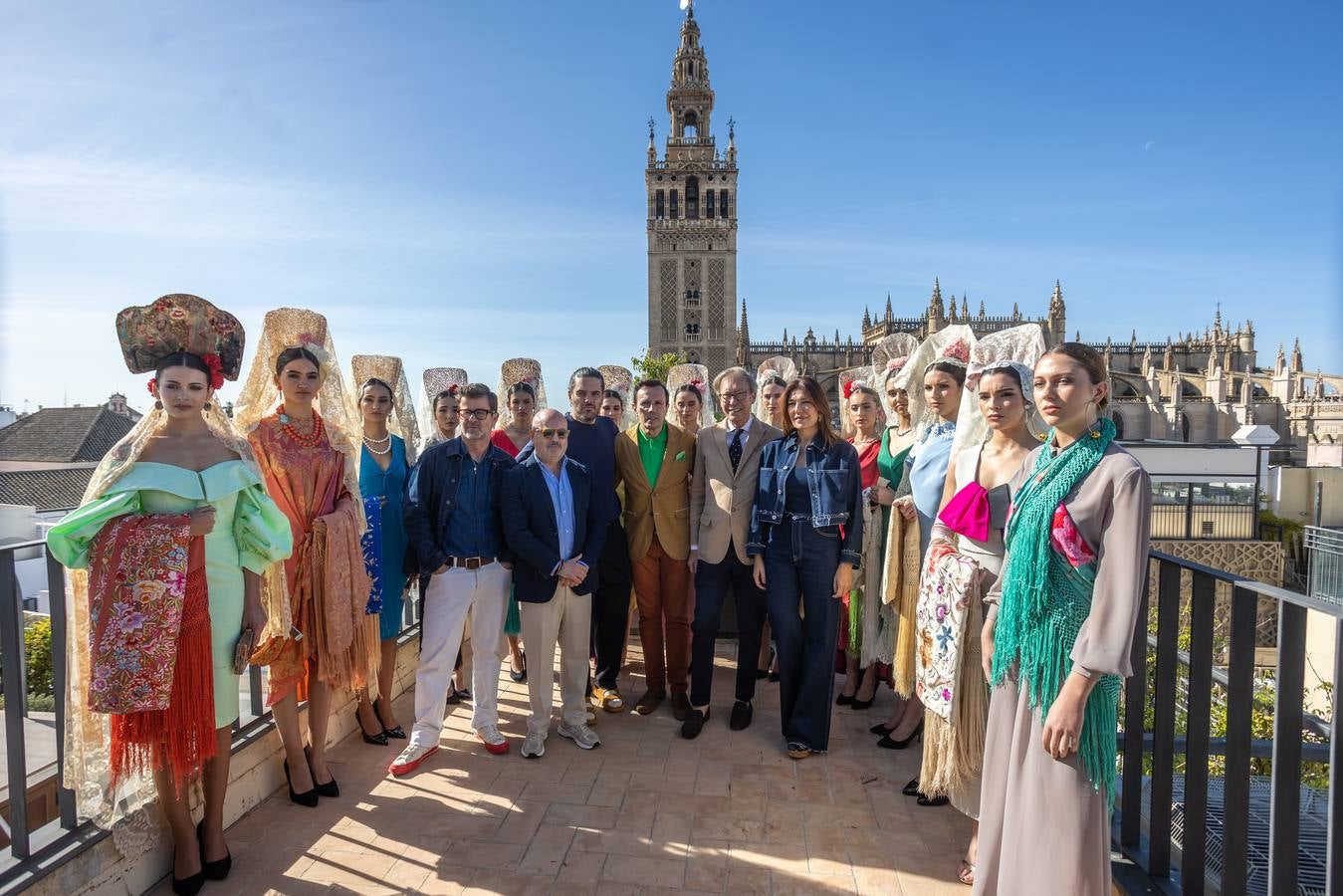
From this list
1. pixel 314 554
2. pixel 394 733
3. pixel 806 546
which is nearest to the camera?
pixel 314 554

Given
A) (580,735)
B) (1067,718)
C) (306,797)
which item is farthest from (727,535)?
(306,797)

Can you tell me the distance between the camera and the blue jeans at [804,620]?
372cm

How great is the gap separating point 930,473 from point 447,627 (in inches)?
99.4

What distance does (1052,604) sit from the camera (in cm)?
211

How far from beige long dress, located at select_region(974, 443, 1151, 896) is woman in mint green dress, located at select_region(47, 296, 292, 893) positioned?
269 centimetres

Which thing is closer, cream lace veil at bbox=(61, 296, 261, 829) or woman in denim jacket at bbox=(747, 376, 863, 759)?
cream lace veil at bbox=(61, 296, 261, 829)

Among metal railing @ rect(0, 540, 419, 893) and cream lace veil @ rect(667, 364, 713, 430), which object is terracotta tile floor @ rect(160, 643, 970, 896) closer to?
metal railing @ rect(0, 540, 419, 893)

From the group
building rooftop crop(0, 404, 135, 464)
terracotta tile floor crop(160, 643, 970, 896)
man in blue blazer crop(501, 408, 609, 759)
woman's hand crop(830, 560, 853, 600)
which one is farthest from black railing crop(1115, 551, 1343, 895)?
building rooftop crop(0, 404, 135, 464)

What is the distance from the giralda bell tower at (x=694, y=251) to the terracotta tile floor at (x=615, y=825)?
50.0 metres

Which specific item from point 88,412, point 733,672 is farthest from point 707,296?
point 733,672

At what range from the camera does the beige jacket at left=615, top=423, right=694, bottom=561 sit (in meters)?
4.22

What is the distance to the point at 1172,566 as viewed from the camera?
2377mm

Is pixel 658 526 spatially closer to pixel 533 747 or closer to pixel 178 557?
pixel 533 747

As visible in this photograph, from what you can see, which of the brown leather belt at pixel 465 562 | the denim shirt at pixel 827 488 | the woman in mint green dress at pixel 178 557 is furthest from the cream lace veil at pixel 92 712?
the denim shirt at pixel 827 488
